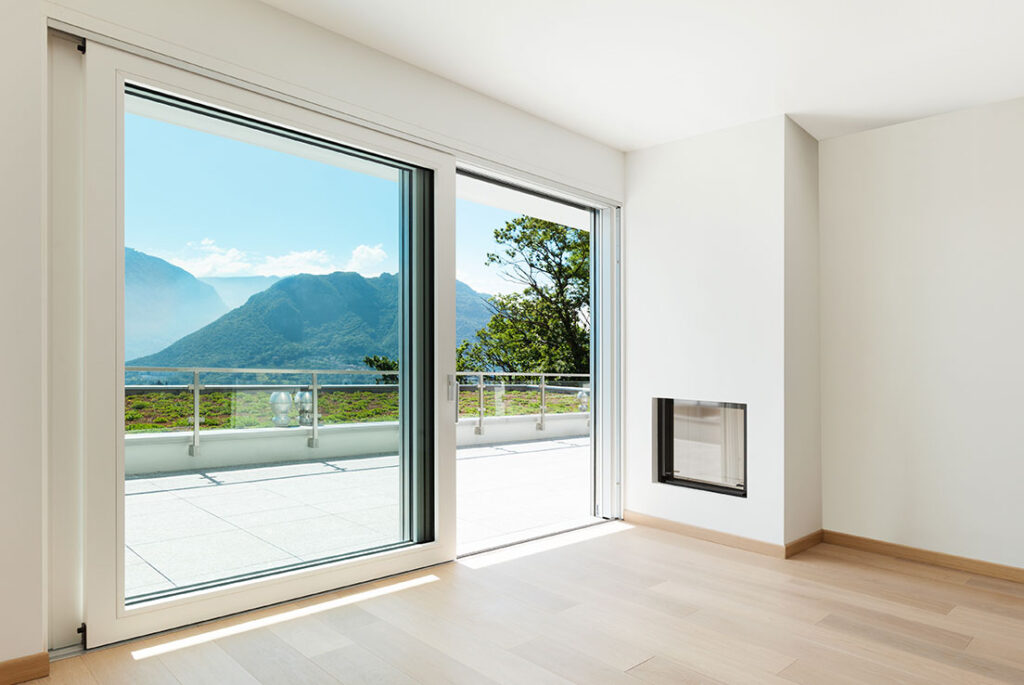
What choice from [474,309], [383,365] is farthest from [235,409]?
[474,309]

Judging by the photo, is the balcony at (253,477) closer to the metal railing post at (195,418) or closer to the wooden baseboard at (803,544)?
the metal railing post at (195,418)

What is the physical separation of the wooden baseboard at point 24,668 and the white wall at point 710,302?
3330 millimetres

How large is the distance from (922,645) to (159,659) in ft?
9.39

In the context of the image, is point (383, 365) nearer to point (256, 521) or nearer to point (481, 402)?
point (256, 521)

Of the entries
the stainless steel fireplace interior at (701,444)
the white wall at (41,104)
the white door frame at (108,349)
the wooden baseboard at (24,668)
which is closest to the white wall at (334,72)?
the white wall at (41,104)

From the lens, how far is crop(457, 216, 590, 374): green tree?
10.2 meters

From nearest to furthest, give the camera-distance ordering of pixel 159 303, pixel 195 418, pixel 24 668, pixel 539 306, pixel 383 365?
pixel 24 668, pixel 159 303, pixel 195 418, pixel 383 365, pixel 539 306

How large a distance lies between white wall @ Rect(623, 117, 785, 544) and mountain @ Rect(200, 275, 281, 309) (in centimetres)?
251

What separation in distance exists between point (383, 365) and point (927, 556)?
322 centimetres

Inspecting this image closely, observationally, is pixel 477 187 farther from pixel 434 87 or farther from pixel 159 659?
pixel 159 659

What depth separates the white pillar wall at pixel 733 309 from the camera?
3889 mm

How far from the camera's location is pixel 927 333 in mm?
3830

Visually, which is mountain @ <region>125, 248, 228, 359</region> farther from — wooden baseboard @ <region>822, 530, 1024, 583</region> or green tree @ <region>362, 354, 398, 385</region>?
wooden baseboard @ <region>822, 530, 1024, 583</region>

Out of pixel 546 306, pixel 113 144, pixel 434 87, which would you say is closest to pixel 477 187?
pixel 434 87
